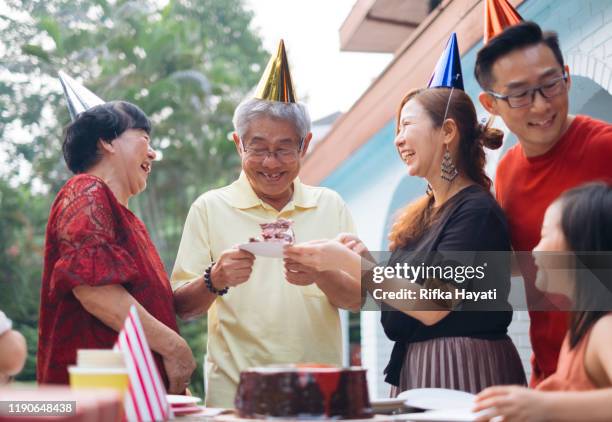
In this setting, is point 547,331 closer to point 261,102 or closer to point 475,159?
point 475,159

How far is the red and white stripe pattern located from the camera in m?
1.65

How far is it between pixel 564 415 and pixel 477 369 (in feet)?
2.37

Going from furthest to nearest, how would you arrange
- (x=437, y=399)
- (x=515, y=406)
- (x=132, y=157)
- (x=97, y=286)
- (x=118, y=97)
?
(x=118, y=97)
(x=132, y=157)
(x=97, y=286)
(x=437, y=399)
(x=515, y=406)

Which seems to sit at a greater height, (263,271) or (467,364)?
(263,271)

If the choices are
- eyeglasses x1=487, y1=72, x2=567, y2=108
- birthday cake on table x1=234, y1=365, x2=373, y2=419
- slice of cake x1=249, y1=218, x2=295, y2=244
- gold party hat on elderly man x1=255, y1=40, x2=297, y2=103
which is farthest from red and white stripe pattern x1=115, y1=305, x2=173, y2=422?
gold party hat on elderly man x1=255, y1=40, x2=297, y2=103

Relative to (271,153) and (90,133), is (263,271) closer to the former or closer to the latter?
(271,153)

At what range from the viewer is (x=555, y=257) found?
176 cm

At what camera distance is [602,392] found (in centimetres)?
A: 144

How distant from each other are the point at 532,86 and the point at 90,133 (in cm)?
151

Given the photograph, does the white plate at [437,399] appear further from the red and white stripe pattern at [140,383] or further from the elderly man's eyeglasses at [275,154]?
the elderly man's eyeglasses at [275,154]

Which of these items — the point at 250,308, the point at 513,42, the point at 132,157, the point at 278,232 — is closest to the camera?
the point at 513,42

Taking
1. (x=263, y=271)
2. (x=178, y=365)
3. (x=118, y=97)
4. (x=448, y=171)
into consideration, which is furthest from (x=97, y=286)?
(x=118, y=97)

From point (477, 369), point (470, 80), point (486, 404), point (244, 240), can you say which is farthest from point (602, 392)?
point (470, 80)

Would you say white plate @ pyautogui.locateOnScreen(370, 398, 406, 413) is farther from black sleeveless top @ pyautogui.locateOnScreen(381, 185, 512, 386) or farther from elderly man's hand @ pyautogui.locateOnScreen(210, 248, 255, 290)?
elderly man's hand @ pyautogui.locateOnScreen(210, 248, 255, 290)
